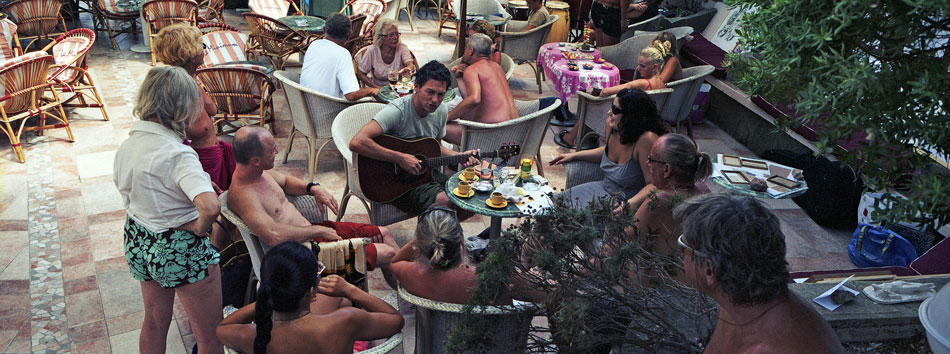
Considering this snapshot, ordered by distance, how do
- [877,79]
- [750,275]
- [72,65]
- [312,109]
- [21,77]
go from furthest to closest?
[72,65], [21,77], [312,109], [750,275], [877,79]

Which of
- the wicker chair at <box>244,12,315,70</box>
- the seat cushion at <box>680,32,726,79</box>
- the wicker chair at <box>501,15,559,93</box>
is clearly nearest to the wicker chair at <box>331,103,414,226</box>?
the wicker chair at <box>244,12,315,70</box>

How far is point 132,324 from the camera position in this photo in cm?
362

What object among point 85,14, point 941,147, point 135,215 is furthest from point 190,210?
point 85,14

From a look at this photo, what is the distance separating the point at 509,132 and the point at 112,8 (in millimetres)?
6374

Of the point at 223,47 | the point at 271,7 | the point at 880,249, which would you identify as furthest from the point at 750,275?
the point at 271,7

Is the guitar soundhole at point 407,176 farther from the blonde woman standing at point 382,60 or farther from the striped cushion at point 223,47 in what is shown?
the striped cushion at point 223,47

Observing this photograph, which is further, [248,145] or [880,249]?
[880,249]

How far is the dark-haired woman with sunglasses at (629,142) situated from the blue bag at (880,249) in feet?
5.66

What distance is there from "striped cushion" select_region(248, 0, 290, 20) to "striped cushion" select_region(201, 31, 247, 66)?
2035 mm

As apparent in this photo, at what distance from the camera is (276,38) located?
779cm

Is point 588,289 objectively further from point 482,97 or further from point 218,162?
point 482,97

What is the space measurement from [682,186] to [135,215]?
2.47 metres

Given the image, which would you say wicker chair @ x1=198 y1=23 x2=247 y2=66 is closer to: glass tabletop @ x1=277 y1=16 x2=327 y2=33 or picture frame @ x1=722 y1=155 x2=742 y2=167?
glass tabletop @ x1=277 y1=16 x2=327 y2=33

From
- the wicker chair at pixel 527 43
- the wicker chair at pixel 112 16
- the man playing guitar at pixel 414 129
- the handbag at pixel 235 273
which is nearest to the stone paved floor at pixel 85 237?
the handbag at pixel 235 273
